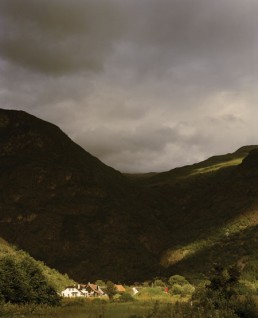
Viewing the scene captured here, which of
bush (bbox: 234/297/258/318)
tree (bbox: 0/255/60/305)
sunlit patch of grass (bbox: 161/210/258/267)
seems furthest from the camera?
sunlit patch of grass (bbox: 161/210/258/267)

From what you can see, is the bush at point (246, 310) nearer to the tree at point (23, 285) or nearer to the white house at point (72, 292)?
the tree at point (23, 285)

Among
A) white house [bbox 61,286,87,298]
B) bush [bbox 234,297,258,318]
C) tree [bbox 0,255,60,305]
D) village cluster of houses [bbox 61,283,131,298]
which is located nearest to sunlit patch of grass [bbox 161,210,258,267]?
village cluster of houses [bbox 61,283,131,298]

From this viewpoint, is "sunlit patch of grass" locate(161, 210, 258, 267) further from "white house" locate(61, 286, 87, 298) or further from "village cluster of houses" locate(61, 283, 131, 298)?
"white house" locate(61, 286, 87, 298)

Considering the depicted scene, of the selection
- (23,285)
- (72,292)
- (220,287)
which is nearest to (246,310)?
(220,287)

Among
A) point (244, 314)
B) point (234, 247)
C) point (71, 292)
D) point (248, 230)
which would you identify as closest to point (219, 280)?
point (244, 314)

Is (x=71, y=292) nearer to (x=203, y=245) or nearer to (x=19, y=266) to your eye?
(x=19, y=266)

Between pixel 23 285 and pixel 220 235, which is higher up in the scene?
pixel 23 285

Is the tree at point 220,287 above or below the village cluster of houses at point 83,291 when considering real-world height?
above

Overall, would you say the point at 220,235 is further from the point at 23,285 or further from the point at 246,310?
the point at 246,310

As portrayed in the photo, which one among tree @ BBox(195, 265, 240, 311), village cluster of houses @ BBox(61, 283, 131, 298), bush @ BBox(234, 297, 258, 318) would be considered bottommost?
village cluster of houses @ BBox(61, 283, 131, 298)

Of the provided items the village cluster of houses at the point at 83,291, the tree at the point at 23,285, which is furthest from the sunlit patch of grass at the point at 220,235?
the tree at the point at 23,285

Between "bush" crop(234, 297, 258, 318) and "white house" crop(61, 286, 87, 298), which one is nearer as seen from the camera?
"bush" crop(234, 297, 258, 318)

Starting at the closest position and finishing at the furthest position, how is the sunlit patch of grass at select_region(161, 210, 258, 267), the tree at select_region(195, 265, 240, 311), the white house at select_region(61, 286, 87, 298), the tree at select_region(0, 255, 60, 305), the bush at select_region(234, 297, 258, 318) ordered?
the bush at select_region(234, 297, 258, 318) → the tree at select_region(195, 265, 240, 311) → the tree at select_region(0, 255, 60, 305) → the white house at select_region(61, 286, 87, 298) → the sunlit patch of grass at select_region(161, 210, 258, 267)

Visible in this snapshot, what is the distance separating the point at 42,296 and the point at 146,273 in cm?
14315
